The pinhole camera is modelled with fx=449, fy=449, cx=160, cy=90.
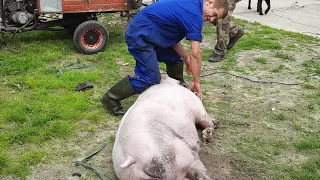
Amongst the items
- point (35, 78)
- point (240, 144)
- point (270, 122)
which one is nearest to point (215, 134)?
point (240, 144)

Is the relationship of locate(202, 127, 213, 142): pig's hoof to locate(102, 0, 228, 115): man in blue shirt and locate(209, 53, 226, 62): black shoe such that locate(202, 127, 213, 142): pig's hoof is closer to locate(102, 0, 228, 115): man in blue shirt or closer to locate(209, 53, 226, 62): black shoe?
locate(102, 0, 228, 115): man in blue shirt

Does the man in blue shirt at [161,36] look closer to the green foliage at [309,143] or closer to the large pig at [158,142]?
the large pig at [158,142]

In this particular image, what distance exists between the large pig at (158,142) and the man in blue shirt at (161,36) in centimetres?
57

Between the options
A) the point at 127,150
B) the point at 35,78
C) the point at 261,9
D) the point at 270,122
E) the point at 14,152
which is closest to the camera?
the point at 127,150

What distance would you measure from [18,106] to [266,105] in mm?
2950

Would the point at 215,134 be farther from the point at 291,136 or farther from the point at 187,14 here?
the point at 187,14

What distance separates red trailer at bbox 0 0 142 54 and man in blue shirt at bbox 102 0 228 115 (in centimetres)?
243

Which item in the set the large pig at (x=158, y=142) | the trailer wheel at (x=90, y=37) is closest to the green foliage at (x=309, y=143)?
the large pig at (x=158, y=142)

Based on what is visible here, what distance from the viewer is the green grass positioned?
4219 mm

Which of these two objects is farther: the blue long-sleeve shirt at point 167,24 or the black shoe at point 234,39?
the black shoe at point 234,39

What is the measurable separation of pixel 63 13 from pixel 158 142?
4411 millimetres

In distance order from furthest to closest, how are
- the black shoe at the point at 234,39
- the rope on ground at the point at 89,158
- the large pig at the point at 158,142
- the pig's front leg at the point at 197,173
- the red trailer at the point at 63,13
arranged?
1. the black shoe at the point at 234,39
2. the red trailer at the point at 63,13
3. the rope on ground at the point at 89,158
4. the pig's front leg at the point at 197,173
5. the large pig at the point at 158,142

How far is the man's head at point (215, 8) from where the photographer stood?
4262 millimetres

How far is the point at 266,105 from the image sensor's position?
545cm
